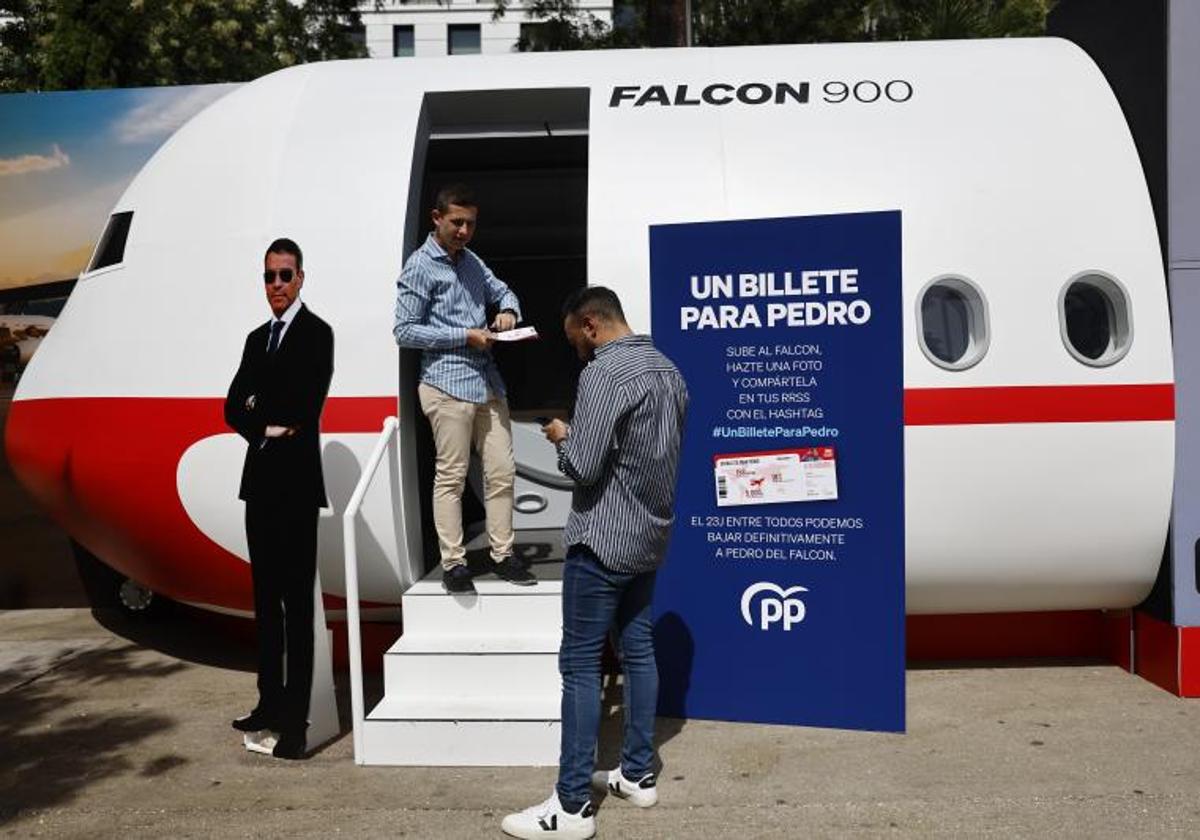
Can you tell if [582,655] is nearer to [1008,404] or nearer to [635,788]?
[635,788]

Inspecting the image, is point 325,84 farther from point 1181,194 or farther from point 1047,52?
point 1181,194

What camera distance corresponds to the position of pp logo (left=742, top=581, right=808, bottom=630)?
200 inches

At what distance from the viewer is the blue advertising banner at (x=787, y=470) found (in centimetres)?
491

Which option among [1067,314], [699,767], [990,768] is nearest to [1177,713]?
[990,768]

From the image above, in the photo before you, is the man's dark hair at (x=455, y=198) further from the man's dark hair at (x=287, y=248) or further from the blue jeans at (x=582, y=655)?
the blue jeans at (x=582, y=655)

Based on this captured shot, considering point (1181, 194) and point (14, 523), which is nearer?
point (1181, 194)

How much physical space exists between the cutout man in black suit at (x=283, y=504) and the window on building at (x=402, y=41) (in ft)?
107

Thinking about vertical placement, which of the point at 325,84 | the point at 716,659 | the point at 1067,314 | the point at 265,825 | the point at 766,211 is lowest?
the point at 265,825

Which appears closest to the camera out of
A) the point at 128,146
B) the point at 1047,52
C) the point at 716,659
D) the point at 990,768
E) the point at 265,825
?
the point at 265,825

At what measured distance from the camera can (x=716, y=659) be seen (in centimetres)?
520

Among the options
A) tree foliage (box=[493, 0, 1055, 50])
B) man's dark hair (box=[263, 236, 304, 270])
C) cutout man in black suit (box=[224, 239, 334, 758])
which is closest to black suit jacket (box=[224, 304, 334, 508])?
cutout man in black suit (box=[224, 239, 334, 758])

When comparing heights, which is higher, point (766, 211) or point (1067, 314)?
point (766, 211)

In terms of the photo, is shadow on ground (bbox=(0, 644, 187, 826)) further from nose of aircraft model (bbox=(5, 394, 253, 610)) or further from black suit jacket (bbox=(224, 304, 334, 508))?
black suit jacket (bbox=(224, 304, 334, 508))

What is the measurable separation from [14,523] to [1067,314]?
7781 mm
